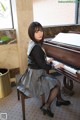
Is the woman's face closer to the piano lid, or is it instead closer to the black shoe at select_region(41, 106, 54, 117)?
the piano lid

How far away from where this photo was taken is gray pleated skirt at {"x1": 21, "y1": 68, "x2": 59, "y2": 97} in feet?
6.43

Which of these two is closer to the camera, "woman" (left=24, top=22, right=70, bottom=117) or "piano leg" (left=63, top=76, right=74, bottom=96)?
"woman" (left=24, top=22, right=70, bottom=117)

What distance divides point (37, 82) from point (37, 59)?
273mm

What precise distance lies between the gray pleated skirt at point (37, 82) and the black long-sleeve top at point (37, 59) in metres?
0.06

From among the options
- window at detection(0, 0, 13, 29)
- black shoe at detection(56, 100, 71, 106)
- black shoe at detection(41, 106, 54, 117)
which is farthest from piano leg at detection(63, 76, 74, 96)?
window at detection(0, 0, 13, 29)

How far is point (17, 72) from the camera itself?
305 centimetres

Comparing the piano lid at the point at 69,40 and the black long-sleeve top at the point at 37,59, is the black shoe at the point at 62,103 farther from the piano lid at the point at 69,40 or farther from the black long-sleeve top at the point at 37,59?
the piano lid at the point at 69,40

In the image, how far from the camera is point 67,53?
74.7 inches

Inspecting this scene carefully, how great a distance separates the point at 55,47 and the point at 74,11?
164cm

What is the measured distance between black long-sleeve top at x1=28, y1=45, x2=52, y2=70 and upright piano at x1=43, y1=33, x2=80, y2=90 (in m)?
0.20

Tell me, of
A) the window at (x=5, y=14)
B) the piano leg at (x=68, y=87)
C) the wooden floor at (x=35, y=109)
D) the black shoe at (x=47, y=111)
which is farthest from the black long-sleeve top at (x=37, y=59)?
the window at (x=5, y=14)

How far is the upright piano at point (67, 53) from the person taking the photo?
1773mm

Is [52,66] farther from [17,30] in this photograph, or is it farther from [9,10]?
[9,10]

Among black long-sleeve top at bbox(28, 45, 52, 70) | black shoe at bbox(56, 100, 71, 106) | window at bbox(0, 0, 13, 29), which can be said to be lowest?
black shoe at bbox(56, 100, 71, 106)
